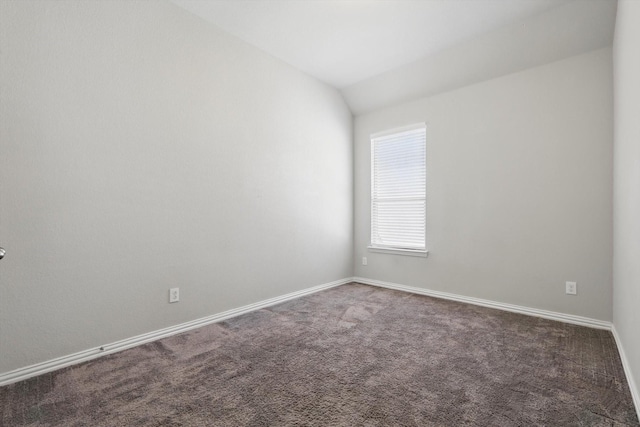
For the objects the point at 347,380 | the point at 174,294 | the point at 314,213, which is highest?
the point at 314,213

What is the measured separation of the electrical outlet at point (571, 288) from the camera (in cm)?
286

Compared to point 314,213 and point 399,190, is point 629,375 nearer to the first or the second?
point 399,190

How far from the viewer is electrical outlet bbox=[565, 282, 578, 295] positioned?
2855 millimetres

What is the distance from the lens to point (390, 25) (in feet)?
9.55

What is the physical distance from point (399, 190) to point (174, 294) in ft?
9.52

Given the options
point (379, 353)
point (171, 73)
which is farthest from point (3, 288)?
point (379, 353)

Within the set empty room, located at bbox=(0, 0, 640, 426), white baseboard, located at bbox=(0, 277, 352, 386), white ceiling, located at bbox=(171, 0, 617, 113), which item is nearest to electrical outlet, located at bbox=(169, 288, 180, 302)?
empty room, located at bbox=(0, 0, 640, 426)

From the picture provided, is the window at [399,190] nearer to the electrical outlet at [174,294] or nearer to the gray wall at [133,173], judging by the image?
the gray wall at [133,173]

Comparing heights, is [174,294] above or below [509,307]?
above

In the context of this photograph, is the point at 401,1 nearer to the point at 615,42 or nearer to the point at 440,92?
the point at 440,92

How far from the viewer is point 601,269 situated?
273 centimetres

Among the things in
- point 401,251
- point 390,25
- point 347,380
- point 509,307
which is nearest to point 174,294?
point 347,380

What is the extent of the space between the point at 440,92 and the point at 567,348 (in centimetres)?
284

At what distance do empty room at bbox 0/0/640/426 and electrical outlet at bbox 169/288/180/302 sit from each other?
2 centimetres
